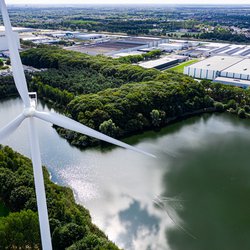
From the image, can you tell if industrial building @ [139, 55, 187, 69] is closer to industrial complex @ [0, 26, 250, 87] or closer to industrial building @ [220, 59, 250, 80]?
industrial complex @ [0, 26, 250, 87]

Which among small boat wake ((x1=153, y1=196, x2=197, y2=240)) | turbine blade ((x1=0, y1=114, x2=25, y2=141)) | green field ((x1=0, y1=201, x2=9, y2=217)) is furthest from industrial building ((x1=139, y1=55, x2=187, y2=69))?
turbine blade ((x1=0, y1=114, x2=25, y2=141))

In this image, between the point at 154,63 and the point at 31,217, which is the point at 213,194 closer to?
the point at 31,217

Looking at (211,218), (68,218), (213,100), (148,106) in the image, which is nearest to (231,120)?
(213,100)

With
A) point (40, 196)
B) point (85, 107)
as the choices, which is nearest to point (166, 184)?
point (85, 107)

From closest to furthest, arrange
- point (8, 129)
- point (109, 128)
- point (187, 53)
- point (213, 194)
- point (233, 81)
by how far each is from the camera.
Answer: point (8, 129)
point (213, 194)
point (109, 128)
point (233, 81)
point (187, 53)

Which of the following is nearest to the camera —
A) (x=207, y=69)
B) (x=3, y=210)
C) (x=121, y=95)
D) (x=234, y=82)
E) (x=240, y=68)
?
(x=3, y=210)

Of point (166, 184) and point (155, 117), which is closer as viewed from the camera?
point (166, 184)
